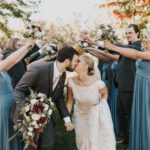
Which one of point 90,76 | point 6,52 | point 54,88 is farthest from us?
point 6,52

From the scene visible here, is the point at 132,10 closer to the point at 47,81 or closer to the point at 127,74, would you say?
the point at 127,74

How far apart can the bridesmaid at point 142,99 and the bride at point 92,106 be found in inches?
20.3

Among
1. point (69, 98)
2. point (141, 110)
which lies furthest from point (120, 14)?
point (69, 98)

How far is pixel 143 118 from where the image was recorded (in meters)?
7.16

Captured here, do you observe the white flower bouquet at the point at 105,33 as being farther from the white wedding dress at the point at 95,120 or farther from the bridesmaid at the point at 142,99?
the white wedding dress at the point at 95,120

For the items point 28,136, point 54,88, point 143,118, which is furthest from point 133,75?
point 28,136

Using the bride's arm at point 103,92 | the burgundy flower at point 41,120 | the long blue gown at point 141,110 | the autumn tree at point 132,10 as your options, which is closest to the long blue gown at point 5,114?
the burgundy flower at point 41,120

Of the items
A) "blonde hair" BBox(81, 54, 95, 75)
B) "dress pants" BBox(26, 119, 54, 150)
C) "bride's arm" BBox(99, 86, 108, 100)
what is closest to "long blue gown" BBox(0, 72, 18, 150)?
"dress pants" BBox(26, 119, 54, 150)

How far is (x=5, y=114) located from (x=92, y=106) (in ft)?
4.34

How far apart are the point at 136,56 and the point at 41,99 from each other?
1610 millimetres

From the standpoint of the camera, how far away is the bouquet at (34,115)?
5.94m

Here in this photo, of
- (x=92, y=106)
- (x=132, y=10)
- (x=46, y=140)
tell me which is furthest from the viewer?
(x=132, y=10)

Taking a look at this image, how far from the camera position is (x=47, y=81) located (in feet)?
20.4

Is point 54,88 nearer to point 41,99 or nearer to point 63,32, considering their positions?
point 41,99
